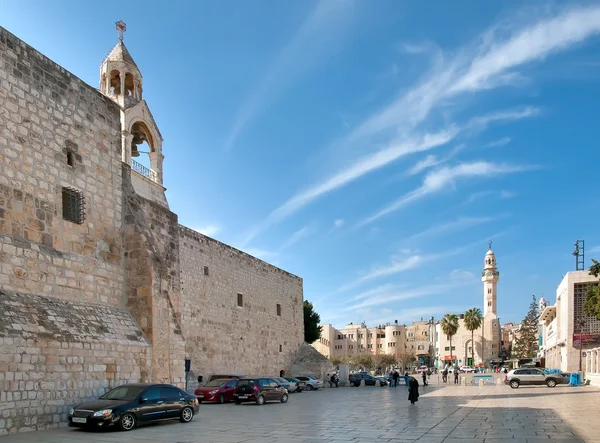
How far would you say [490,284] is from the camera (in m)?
98.2

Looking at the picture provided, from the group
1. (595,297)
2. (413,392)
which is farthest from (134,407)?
(595,297)

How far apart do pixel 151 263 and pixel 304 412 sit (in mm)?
6479

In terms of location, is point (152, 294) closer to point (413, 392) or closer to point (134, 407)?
point (134, 407)

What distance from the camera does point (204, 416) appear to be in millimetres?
15289

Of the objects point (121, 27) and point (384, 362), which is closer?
point (121, 27)

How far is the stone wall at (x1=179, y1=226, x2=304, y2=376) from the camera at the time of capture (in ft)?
82.2

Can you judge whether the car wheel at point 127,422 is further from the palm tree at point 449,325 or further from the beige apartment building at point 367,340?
the beige apartment building at point 367,340

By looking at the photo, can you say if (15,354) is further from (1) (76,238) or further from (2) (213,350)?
(2) (213,350)

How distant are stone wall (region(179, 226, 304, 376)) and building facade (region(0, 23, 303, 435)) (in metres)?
7.75

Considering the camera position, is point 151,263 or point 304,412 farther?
point 304,412

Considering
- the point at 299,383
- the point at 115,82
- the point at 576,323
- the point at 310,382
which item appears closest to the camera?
the point at 115,82

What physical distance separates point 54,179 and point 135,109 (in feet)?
27.8

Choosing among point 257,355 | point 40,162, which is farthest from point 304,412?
point 257,355

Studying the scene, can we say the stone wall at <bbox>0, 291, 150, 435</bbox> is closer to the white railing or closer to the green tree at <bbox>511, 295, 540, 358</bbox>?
the white railing
